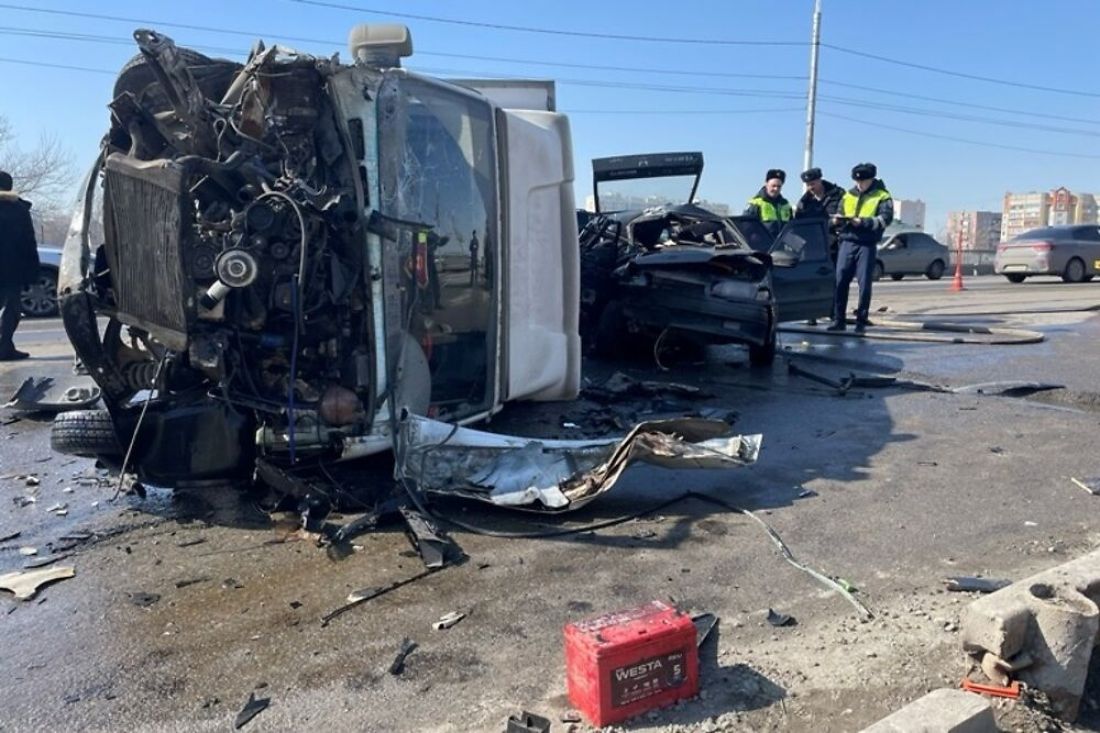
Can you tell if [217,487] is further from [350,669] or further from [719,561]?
[719,561]

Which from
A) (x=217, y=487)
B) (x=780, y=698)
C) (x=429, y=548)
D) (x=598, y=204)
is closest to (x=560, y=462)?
(x=429, y=548)

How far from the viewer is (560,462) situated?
4.46 m

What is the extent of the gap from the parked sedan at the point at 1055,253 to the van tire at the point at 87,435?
2221 centimetres

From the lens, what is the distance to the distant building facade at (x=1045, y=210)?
4731cm

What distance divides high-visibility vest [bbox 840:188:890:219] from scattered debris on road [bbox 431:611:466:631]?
337 inches

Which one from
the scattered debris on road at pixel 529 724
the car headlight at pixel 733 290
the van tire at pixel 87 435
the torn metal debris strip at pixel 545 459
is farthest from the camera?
the car headlight at pixel 733 290

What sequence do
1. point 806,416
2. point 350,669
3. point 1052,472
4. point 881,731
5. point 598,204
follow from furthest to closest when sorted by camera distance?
point 598,204 → point 806,416 → point 1052,472 → point 350,669 → point 881,731

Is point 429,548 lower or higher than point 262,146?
lower

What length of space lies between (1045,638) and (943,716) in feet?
1.87

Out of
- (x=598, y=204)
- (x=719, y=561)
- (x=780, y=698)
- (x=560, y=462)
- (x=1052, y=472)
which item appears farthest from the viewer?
(x=598, y=204)

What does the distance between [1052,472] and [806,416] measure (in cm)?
186

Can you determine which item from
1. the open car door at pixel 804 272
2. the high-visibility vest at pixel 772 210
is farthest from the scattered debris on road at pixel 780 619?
the high-visibility vest at pixel 772 210

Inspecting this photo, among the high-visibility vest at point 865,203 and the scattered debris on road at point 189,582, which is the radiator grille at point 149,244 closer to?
the scattered debris on road at point 189,582

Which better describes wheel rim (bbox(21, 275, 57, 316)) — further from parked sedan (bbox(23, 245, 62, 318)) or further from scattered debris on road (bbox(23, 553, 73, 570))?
scattered debris on road (bbox(23, 553, 73, 570))
